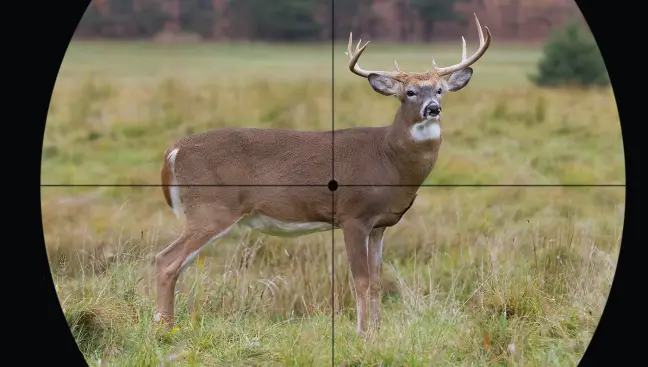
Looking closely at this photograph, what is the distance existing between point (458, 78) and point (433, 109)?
1.22ft

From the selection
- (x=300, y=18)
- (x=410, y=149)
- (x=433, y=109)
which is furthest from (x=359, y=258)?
(x=300, y=18)

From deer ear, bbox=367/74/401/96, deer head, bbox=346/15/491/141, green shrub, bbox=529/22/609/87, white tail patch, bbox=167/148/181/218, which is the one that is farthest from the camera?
green shrub, bbox=529/22/609/87

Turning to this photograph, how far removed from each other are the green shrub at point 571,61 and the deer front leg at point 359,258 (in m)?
A: 1.88

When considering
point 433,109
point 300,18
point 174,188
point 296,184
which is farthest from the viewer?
→ point 300,18

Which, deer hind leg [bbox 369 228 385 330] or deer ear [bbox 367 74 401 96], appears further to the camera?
deer hind leg [bbox 369 228 385 330]

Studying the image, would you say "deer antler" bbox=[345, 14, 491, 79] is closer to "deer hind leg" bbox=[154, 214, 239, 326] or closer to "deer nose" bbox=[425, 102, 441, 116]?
"deer nose" bbox=[425, 102, 441, 116]

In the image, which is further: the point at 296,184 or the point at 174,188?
the point at 174,188

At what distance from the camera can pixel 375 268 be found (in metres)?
8.87

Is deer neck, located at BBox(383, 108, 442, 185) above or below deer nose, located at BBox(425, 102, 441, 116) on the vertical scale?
below

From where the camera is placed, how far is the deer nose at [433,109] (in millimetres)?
8180

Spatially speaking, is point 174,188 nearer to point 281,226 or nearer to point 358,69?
point 281,226

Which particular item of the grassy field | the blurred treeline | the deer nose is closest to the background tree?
the blurred treeline

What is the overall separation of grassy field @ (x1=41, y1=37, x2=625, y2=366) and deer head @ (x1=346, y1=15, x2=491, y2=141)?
0.41 m

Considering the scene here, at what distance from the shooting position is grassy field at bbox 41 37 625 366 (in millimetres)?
8508
